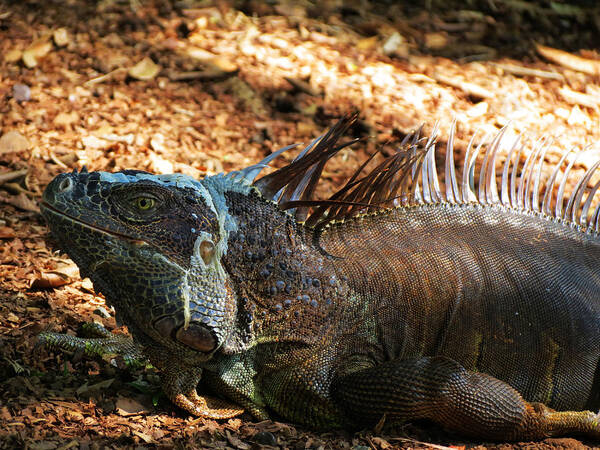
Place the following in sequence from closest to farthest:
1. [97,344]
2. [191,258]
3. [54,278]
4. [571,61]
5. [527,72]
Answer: [191,258] → [97,344] → [54,278] → [527,72] → [571,61]

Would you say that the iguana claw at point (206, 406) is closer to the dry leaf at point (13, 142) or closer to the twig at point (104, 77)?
the dry leaf at point (13, 142)

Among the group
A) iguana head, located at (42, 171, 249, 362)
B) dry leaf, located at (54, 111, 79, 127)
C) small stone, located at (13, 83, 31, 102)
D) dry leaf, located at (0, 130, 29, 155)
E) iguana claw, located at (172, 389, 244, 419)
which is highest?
iguana head, located at (42, 171, 249, 362)

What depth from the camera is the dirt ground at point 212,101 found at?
4.32 meters

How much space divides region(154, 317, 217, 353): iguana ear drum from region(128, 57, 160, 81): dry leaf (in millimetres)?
5053

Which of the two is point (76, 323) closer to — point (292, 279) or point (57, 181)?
point (57, 181)

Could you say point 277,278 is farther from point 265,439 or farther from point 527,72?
point 527,72

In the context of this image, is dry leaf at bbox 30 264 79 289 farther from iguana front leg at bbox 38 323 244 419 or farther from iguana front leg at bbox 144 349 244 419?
iguana front leg at bbox 144 349 244 419

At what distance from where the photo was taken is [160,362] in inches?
162

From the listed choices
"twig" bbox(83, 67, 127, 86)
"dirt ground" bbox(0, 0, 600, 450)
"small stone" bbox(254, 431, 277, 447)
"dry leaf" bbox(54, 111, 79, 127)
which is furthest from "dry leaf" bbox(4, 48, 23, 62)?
"small stone" bbox(254, 431, 277, 447)

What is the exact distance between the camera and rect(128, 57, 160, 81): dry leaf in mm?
8277

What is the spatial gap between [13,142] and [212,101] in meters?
2.34

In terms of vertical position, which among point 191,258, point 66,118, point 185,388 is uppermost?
point 191,258

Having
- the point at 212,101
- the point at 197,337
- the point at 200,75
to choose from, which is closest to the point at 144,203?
the point at 197,337

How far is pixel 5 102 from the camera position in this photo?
741 centimetres
